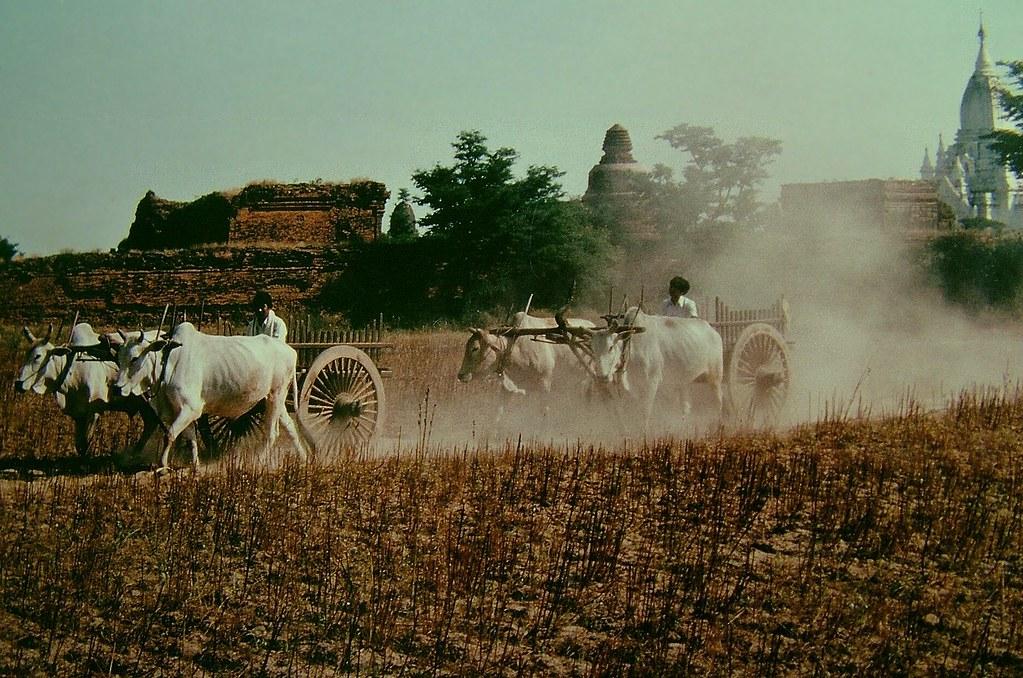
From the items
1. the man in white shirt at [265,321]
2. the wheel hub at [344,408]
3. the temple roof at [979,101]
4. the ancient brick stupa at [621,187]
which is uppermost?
the temple roof at [979,101]

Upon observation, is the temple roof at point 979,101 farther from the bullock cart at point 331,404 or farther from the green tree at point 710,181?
the bullock cart at point 331,404

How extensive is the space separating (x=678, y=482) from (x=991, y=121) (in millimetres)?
54831

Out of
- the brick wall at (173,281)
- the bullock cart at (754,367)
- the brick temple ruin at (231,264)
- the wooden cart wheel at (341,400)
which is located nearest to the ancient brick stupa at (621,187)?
the brick temple ruin at (231,264)

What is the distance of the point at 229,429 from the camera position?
28.5 ft

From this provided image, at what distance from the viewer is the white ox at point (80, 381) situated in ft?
25.6

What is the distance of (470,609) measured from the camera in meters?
5.09

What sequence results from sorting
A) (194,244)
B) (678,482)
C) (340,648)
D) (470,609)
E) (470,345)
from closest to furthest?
(340,648) → (470,609) → (678,482) → (470,345) → (194,244)

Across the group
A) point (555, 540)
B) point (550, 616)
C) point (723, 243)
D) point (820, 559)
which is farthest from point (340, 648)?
point (723, 243)

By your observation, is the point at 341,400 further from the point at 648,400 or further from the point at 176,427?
the point at 648,400

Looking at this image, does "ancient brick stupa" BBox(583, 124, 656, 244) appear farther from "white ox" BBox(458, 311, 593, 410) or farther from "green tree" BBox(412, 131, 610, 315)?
"white ox" BBox(458, 311, 593, 410)

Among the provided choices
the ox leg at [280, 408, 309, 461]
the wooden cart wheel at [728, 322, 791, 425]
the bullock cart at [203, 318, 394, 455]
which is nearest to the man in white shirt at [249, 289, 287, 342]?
the bullock cart at [203, 318, 394, 455]

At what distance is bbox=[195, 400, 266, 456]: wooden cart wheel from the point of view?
27.3 feet

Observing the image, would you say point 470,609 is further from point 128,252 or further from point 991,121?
point 991,121

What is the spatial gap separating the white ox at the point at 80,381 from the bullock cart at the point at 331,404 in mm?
711
